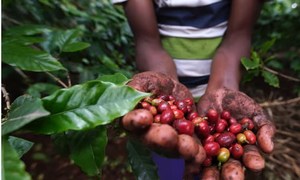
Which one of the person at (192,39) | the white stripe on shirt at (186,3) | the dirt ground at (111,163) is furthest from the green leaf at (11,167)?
the dirt ground at (111,163)

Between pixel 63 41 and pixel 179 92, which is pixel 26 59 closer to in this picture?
pixel 63 41

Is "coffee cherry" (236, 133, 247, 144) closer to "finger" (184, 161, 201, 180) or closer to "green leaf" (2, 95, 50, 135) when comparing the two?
"finger" (184, 161, 201, 180)

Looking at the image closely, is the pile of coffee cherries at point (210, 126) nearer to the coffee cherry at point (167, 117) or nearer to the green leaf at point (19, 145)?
the coffee cherry at point (167, 117)

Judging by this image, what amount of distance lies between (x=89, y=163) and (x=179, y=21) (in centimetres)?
74

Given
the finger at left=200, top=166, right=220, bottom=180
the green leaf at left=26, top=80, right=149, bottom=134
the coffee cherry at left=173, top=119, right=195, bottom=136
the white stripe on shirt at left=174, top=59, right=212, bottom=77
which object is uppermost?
the green leaf at left=26, top=80, right=149, bottom=134

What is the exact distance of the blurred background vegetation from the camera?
1189 mm

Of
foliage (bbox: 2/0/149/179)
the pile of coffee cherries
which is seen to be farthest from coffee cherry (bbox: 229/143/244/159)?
foliage (bbox: 2/0/149/179)

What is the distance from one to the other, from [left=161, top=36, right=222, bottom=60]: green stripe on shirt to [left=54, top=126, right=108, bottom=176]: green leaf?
0.70 metres

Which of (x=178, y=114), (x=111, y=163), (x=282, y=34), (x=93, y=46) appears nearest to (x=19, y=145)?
(x=178, y=114)

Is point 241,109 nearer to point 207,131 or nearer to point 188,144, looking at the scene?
point 207,131

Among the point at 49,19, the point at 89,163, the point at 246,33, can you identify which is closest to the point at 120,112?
the point at 89,163

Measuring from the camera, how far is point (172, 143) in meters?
0.69

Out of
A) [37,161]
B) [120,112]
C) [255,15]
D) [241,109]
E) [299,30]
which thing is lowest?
[37,161]

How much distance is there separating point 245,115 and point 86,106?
1.79 ft
